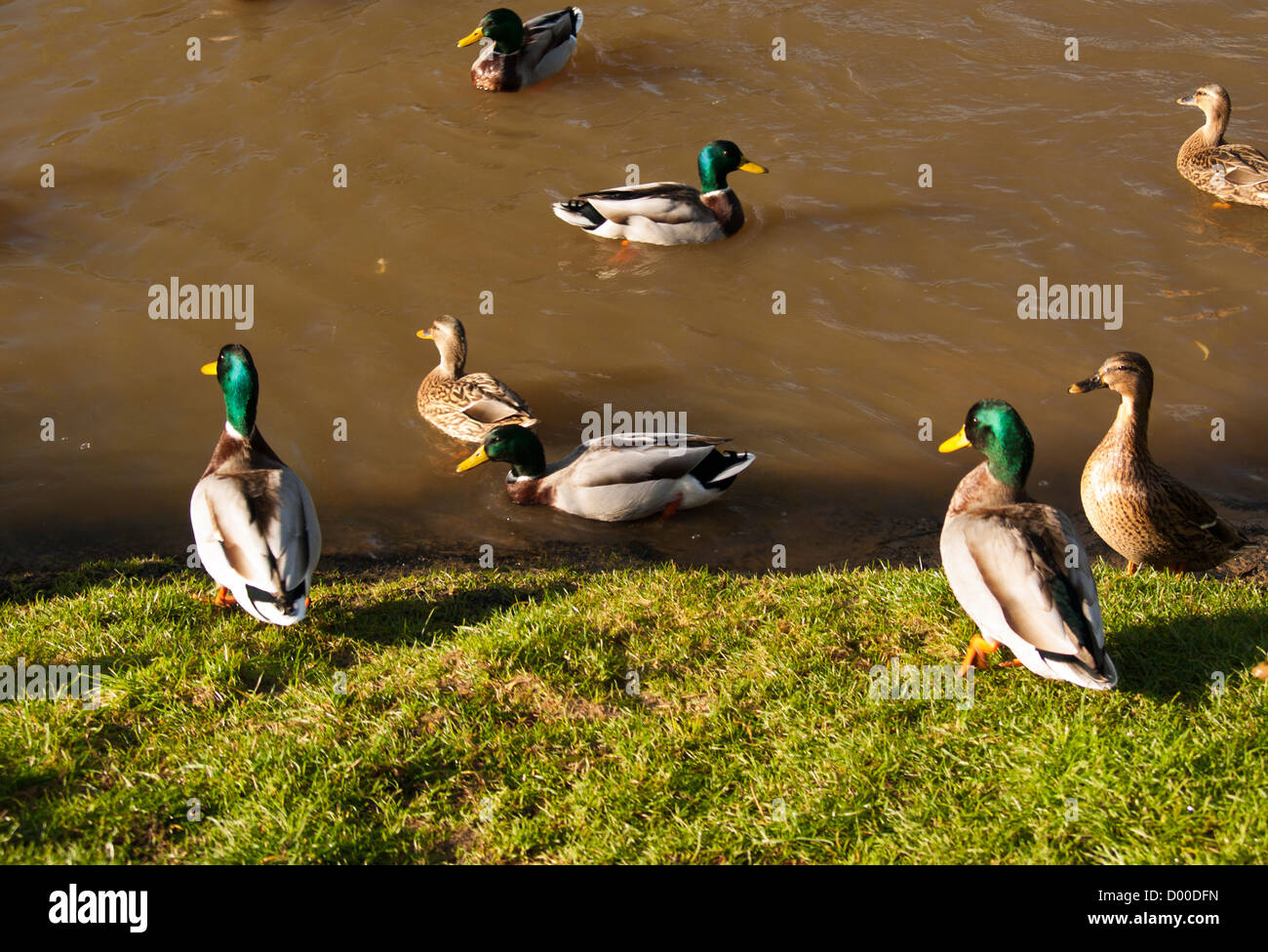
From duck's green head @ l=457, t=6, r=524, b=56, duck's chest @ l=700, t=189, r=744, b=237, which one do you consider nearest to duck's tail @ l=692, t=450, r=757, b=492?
duck's chest @ l=700, t=189, r=744, b=237

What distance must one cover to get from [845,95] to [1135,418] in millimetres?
7227

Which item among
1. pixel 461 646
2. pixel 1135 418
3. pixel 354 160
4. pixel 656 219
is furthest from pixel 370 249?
pixel 1135 418

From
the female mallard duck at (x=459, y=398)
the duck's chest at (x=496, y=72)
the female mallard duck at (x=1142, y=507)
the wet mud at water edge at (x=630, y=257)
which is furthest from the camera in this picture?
the duck's chest at (x=496, y=72)

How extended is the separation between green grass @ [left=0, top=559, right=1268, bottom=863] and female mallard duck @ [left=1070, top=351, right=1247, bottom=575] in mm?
467

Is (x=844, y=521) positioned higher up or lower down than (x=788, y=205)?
lower down

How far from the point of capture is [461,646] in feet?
16.4

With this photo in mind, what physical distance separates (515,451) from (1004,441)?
3.50 meters

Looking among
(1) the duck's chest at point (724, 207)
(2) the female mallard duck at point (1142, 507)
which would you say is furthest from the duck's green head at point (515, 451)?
(1) the duck's chest at point (724, 207)

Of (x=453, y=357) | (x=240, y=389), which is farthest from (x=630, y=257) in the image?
(x=240, y=389)

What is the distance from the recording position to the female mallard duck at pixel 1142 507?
5.92m

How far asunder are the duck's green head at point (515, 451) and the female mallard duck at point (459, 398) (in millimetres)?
338

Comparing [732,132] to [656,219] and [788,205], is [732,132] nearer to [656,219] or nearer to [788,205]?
[788,205]

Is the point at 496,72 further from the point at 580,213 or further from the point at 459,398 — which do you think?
the point at 459,398

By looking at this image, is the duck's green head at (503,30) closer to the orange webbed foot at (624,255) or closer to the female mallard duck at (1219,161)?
the orange webbed foot at (624,255)
